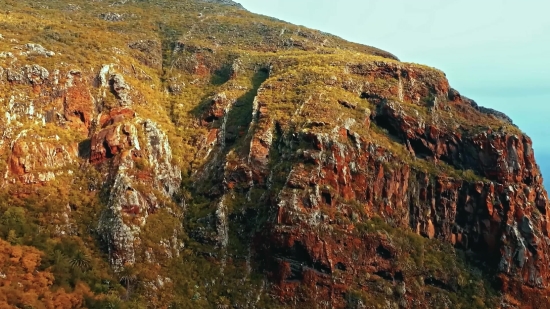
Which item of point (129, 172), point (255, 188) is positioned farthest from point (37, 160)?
point (255, 188)

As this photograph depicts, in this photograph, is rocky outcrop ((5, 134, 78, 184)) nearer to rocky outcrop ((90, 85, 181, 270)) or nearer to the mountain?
the mountain

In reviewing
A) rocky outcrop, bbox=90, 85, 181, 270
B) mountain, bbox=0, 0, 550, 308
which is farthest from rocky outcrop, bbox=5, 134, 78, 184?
rocky outcrop, bbox=90, 85, 181, 270

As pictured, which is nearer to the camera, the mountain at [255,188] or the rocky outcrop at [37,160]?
the mountain at [255,188]

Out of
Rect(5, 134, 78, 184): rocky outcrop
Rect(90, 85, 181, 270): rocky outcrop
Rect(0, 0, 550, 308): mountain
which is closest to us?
Rect(0, 0, 550, 308): mountain

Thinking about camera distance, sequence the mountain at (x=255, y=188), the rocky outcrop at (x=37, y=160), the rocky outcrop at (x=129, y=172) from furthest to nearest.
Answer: the rocky outcrop at (x=37, y=160)
the rocky outcrop at (x=129, y=172)
the mountain at (x=255, y=188)

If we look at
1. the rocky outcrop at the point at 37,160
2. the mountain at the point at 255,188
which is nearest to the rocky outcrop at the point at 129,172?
the mountain at the point at 255,188

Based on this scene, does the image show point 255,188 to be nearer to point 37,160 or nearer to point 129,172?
point 129,172

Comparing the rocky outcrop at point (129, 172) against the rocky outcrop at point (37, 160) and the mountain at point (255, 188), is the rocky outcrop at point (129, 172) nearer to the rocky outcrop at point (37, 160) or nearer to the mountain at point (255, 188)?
the mountain at point (255, 188)

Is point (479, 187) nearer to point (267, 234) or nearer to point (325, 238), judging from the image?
point (325, 238)
